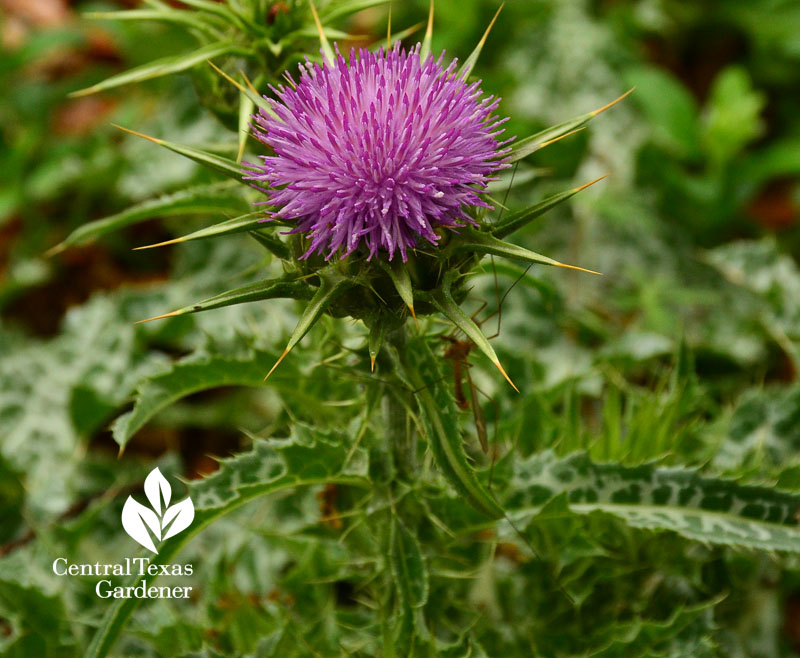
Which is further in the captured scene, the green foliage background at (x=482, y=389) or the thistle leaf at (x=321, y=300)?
the green foliage background at (x=482, y=389)

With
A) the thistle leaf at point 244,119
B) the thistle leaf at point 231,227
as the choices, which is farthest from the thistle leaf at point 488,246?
the thistle leaf at point 244,119

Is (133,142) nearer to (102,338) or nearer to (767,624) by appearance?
(102,338)

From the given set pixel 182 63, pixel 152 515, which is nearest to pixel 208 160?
pixel 182 63

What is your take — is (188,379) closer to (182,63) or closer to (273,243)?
(273,243)

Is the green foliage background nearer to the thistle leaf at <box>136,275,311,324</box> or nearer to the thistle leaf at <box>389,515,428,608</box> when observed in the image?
the thistle leaf at <box>389,515,428,608</box>

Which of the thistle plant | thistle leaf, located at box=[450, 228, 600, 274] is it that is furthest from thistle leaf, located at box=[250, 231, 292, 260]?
thistle leaf, located at box=[450, 228, 600, 274]

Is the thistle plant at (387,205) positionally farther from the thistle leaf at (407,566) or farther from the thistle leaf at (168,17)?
the thistle leaf at (168,17)
